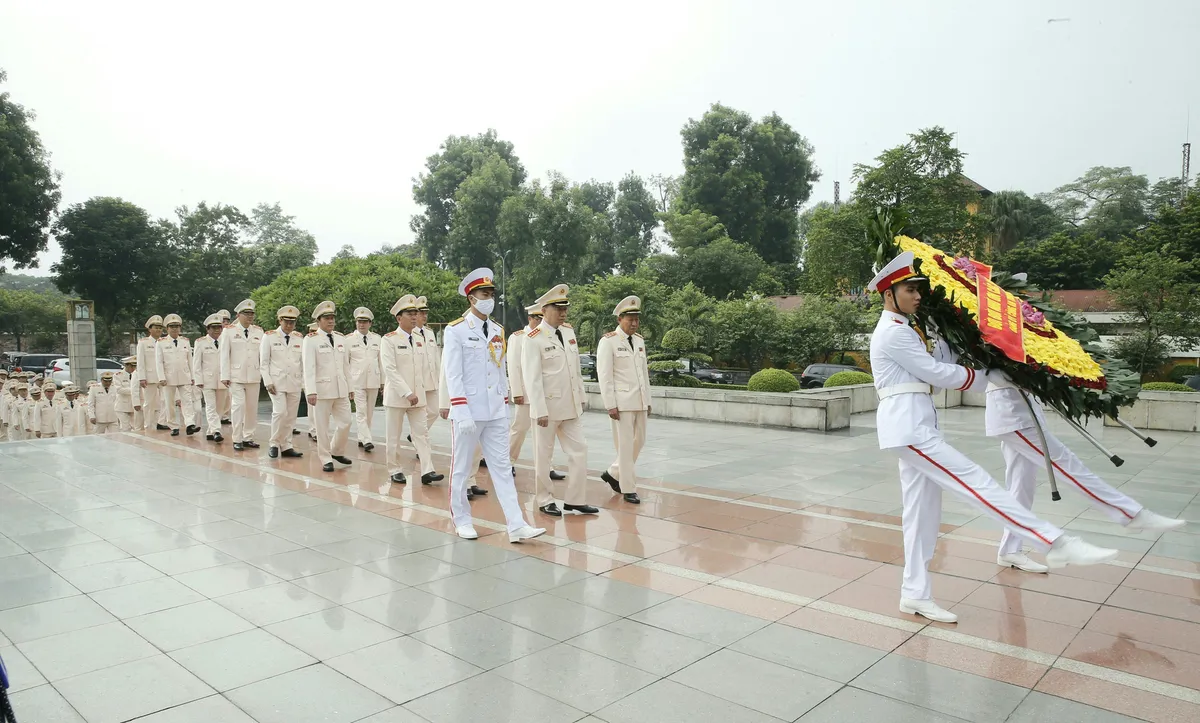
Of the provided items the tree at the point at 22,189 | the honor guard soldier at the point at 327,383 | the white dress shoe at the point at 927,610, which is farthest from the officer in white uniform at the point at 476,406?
the tree at the point at 22,189

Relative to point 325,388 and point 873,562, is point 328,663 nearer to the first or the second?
point 873,562

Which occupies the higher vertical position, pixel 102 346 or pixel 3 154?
pixel 3 154

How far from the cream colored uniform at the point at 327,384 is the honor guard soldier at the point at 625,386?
3.74 meters

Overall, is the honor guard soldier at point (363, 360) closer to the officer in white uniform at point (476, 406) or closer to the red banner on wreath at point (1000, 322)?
the officer in white uniform at point (476, 406)

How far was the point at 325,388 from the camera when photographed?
892 centimetres

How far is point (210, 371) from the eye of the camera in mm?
11445

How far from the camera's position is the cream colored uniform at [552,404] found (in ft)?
20.3

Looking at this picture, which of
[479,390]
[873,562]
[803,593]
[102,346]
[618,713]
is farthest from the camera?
[102,346]

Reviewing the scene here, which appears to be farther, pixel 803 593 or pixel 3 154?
pixel 3 154

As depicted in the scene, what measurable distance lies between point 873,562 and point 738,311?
20508mm

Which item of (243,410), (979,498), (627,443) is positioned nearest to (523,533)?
(627,443)

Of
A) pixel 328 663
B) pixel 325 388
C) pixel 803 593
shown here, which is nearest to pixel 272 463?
pixel 325 388

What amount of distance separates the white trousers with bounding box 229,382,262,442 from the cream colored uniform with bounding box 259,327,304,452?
0.80 m

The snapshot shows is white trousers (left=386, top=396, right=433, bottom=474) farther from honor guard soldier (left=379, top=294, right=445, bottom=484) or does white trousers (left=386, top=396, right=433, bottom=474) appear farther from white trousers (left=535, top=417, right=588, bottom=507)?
white trousers (left=535, top=417, right=588, bottom=507)
